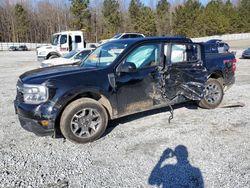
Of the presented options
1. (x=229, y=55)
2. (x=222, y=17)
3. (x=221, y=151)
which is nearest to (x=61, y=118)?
(x=221, y=151)

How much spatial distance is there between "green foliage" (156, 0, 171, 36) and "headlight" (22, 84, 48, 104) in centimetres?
6628

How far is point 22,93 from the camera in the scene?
4441mm

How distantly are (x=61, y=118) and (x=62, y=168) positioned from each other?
914 millimetres

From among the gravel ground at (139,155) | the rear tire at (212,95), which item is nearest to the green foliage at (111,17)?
the rear tire at (212,95)

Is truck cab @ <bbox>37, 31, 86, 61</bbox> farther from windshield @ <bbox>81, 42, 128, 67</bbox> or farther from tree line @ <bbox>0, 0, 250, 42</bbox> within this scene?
tree line @ <bbox>0, 0, 250, 42</bbox>

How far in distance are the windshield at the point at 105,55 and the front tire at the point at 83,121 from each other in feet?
2.77

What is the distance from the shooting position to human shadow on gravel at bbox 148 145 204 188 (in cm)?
324

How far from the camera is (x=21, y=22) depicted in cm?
6569

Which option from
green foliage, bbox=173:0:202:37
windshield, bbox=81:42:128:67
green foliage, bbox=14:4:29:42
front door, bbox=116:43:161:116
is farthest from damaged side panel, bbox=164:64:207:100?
green foliage, bbox=14:4:29:42

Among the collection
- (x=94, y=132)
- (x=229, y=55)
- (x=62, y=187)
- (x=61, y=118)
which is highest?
(x=229, y=55)

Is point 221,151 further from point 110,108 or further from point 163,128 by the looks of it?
point 110,108

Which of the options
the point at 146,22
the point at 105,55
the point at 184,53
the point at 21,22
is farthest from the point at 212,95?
the point at 21,22

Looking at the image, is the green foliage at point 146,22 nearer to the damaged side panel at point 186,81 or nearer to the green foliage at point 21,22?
the green foliage at point 21,22

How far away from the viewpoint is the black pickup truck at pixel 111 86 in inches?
167
